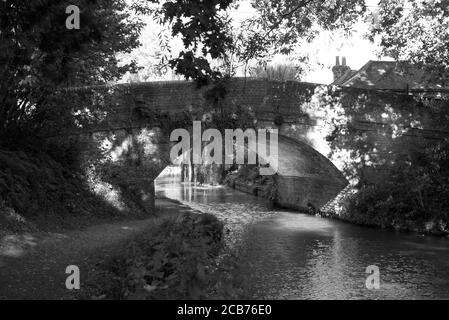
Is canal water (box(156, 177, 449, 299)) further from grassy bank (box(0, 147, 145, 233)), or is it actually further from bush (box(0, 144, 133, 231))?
bush (box(0, 144, 133, 231))

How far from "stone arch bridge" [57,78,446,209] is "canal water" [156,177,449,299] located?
2.82 meters

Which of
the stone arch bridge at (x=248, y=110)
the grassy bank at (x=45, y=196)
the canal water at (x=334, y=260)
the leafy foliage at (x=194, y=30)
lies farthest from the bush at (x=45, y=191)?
the leafy foliage at (x=194, y=30)

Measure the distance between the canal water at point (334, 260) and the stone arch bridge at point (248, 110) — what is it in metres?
2.82

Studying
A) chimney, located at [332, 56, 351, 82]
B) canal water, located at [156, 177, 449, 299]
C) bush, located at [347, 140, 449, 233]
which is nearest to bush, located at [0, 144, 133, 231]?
canal water, located at [156, 177, 449, 299]

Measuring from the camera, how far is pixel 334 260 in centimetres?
1109

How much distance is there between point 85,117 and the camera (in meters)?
15.0

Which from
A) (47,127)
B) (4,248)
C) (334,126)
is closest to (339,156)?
(334,126)

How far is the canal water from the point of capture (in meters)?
8.59

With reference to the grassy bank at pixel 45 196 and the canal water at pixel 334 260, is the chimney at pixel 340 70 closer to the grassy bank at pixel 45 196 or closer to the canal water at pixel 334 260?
the canal water at pixel 334 260

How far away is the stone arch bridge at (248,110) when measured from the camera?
49.6 feet

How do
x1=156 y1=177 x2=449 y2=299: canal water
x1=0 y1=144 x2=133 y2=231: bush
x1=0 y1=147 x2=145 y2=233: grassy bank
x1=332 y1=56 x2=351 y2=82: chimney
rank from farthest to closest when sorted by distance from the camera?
x1=332 y1=56 x2=351 y2=82: chimney < x1=0 y1=144 x2=133 y2=231: bush < x1=0 y1=147 x2=145 y2=233: grassy bank < x1=156 y1=177 x2=449 y2=299: canal water

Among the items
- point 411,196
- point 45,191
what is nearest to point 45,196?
point 45,191
